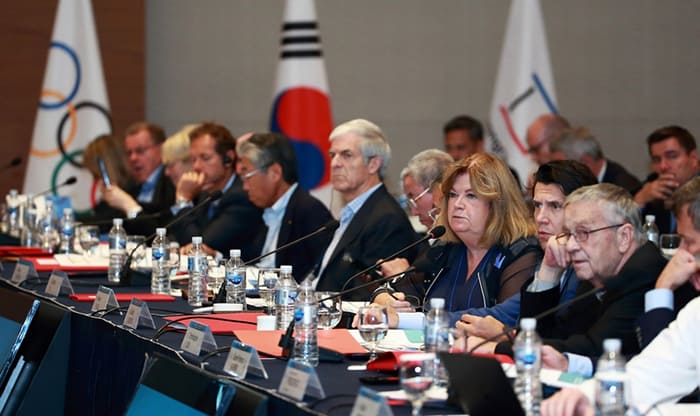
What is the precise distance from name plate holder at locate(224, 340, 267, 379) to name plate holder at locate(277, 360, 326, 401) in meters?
0.21

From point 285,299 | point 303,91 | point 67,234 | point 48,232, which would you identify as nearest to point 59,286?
point 285,299

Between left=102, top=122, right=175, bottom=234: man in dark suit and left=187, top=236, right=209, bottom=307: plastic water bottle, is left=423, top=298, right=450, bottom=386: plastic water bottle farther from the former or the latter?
left=102, top=122, right=175, bottom=234: man in dark suit

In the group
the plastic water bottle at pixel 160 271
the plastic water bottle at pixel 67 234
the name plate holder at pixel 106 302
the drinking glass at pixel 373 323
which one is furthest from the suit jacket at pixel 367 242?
the drinking glass at pixel 373 323

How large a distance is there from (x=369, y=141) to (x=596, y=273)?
2.12 meters

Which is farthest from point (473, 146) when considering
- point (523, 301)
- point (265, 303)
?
point (523, 301)

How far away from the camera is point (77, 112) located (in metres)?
8.48

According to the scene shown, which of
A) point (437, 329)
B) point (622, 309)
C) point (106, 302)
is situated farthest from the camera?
point (106, 302)

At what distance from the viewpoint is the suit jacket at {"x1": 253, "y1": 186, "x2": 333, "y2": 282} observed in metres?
5.30

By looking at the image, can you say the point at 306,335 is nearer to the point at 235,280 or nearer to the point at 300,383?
the point at 300,383

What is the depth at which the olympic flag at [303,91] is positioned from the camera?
7852 millimetres

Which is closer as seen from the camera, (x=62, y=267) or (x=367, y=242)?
(x=367, y=242)

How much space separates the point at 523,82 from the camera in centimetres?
805

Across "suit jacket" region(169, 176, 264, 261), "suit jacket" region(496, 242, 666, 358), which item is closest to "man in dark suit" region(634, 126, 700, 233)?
"suit jacket" region(169, 176, 264, 261)

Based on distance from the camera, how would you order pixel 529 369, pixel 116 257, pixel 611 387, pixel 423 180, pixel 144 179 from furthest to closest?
pixel 144 179 → pixel 423 180 → pixel 116 257 → pixel 529 369 → pixel 611 387
